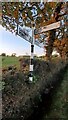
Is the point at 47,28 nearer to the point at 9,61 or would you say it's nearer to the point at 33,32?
the point at 33,32

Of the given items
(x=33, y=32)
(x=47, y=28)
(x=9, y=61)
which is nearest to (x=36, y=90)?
(x=9, y=61)

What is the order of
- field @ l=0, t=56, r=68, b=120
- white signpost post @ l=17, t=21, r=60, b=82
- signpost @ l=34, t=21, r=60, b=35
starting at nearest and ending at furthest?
1. field @ l=0, t=56, r=68, b=120
2. white signpost post @ l=17, t=21, r=60, b=82
3. signpost @ l=34, t=21, r=60, b=35

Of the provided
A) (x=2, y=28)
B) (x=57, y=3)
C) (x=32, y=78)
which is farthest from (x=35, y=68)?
(x=57, y=3)

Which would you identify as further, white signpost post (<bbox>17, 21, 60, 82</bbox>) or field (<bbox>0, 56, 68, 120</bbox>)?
white signpost post (<bbox>17, 21, 60, 82</bbox>)

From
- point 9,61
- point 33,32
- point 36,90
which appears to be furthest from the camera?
point 33,32

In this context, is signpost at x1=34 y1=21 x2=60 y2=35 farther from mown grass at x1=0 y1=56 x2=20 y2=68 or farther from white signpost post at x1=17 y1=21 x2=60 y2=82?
mown grass at x1=0 y1=56 x2=20 y2=68

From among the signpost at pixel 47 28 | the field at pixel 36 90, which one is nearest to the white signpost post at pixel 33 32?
the signpost at pixel 47 28

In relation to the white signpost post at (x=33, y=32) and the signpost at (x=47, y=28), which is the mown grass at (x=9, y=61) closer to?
the white signpost post at (x=33, y=32)

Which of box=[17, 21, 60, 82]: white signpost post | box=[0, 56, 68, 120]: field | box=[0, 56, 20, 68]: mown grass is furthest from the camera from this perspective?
box=[17, 21, 60, 82]: white signpost post

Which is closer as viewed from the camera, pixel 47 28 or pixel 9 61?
pixel 9 61

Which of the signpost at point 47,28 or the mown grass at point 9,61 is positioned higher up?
the signpost at point 47,28

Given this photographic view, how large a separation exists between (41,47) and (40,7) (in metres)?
0.58

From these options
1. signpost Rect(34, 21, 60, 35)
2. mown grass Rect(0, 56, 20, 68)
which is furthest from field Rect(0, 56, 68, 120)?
signpost Rect(34, 21, 60, 35)

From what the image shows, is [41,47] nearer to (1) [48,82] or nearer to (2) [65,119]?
(1) [48,82]
